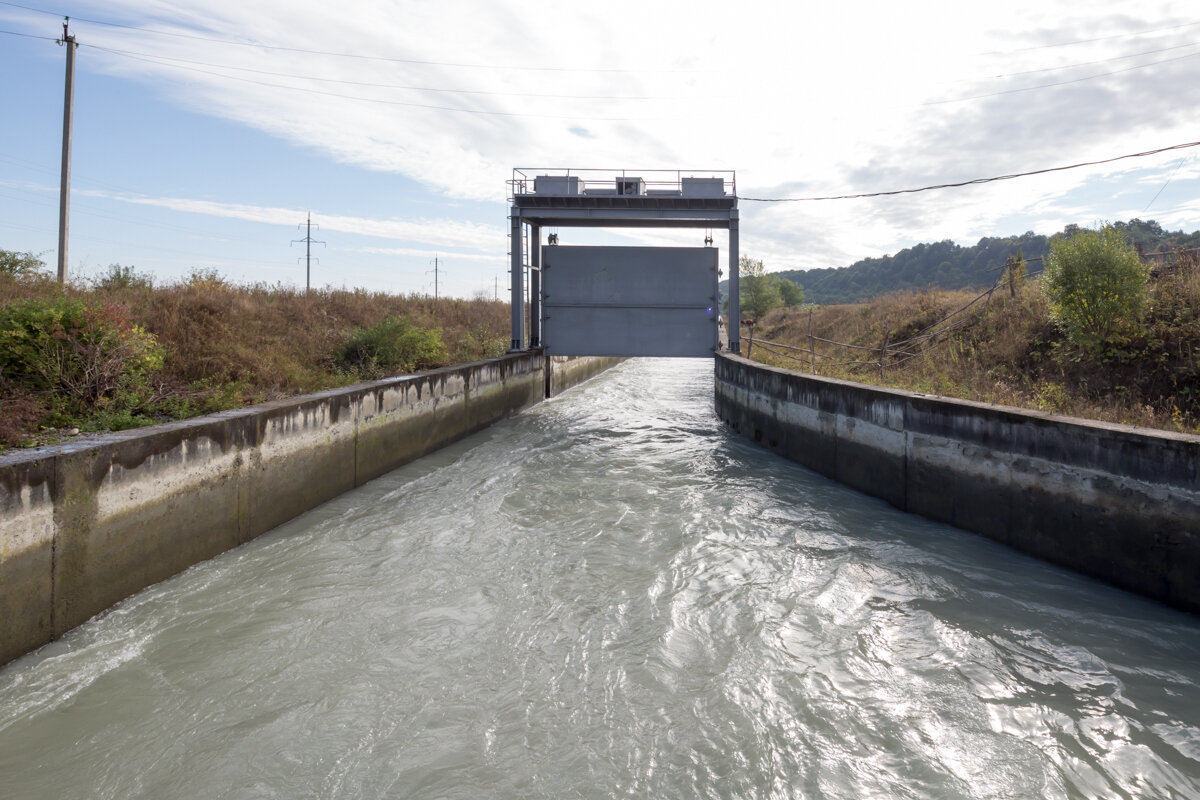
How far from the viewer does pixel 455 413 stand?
1367 cm

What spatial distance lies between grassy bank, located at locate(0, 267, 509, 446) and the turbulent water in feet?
7.50

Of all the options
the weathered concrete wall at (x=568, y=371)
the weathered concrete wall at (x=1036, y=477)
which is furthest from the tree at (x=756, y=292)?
the weathered concrete wall at (x=1036, y=477)

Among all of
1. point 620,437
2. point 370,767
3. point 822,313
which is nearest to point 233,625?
point 370,767

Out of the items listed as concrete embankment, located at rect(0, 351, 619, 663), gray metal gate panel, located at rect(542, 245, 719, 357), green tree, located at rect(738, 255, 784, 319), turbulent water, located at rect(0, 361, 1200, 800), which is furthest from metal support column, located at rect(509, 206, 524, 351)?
green tree, located at rect(738, 255, 784, 319)

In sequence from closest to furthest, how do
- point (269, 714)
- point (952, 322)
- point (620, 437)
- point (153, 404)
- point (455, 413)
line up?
1. point (269, 714)
2. point (153, 404)
3. point (455, 413)
4. point (620, 437)
5. point (952, 322)

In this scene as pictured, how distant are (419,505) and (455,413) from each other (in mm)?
4857

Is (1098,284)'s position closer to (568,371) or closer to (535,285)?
(535,285)

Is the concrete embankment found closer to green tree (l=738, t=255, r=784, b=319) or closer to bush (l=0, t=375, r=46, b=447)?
bush (l=0, t=375, r=46, b=447)

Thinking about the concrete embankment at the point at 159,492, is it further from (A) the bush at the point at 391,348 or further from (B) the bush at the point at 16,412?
(A) the bush at the point at 391,348

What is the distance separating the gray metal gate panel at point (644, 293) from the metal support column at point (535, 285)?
0.43 meters

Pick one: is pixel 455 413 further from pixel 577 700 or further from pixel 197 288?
pixel 577 700

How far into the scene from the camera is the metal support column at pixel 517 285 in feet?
59.5


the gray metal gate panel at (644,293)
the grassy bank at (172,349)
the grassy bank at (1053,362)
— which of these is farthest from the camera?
the gray metal gate panel at (644,293)

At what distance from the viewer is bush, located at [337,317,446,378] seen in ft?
45.0
